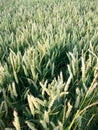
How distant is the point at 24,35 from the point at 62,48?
0.94 feet

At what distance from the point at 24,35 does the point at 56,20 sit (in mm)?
418

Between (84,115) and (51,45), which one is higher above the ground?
(51,45)

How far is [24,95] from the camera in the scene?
938 millimetres

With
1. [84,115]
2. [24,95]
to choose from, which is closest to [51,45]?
[24,95]

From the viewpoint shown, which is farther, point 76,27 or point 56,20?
point 56,20

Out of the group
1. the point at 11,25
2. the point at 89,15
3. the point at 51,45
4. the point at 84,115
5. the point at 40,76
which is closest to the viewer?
the point at 84,115

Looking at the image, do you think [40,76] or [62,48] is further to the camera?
[62,48]

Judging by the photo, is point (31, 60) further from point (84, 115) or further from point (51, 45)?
point (84, 115)

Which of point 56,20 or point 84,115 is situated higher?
point 56,20

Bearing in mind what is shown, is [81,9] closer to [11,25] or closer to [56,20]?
[56,20]

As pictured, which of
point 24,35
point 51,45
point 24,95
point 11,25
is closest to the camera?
point 24,95

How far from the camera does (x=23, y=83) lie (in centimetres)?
107

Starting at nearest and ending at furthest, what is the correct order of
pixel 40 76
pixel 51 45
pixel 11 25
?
pixel 40 76, pixel 51 45, pixel 11 25

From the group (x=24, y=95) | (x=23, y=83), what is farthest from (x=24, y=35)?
(x=24, y=95)
